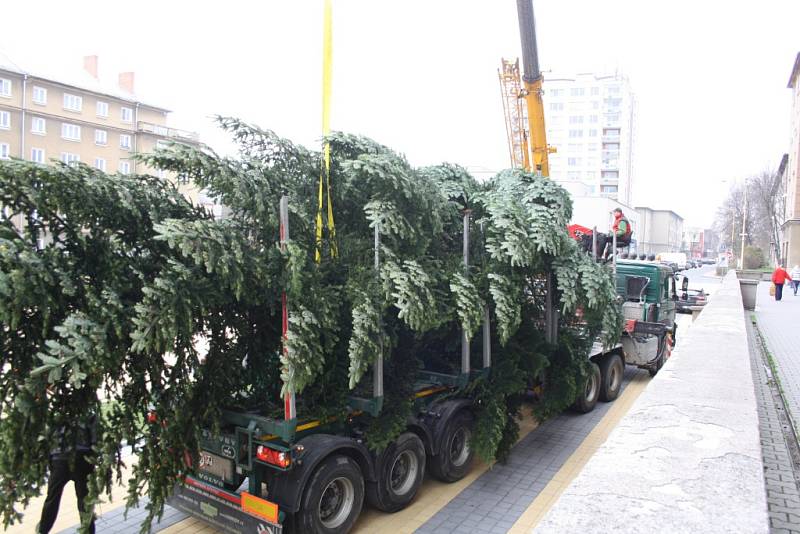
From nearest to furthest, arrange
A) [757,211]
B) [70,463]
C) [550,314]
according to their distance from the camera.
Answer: [70,463], [550,314], [757,211]

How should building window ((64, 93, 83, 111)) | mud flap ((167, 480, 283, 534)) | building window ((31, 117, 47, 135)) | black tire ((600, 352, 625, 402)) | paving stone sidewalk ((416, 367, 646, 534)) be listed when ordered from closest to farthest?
mud flap ((167, 480, 283, 534)), paving stone sidewalk ((416, 367, 646, 534)), black tire ((600, 352, 625, 402)), building window ((31, 117, 47, 135)), building window ((64, 93, 83, 111))

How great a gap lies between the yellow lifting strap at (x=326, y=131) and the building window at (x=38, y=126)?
37245 millimetres

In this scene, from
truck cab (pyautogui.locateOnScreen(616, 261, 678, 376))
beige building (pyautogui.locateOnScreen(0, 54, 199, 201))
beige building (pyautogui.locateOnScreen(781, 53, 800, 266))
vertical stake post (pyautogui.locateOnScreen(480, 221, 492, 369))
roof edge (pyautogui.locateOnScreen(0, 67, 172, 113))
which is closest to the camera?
vertical stake post (pyautogui.locateOnScreen(480, 221, 492, 369))

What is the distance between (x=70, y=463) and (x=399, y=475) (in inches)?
120

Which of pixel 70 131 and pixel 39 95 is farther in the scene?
pixel 70 131

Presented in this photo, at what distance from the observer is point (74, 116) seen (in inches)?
1489

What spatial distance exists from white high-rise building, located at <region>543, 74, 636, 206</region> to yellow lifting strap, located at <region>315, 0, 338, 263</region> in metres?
92.8

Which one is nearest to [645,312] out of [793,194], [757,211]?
[793,194]

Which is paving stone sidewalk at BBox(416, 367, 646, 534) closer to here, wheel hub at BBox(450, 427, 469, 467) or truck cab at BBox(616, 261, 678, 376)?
wheel hub at BBox(450, 427, 469, 467)

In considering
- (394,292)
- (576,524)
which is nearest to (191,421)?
(394,292)

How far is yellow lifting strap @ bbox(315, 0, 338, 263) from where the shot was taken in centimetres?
545

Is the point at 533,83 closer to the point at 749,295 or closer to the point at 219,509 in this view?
the point at 219,509

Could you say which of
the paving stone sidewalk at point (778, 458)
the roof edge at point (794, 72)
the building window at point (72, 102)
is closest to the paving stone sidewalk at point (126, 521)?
the paving stone sidewalk at point (778, 458)

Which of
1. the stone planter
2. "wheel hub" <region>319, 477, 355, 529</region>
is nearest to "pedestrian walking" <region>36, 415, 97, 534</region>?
"wheel hub" <region>319, 477, 355, 529</region>
